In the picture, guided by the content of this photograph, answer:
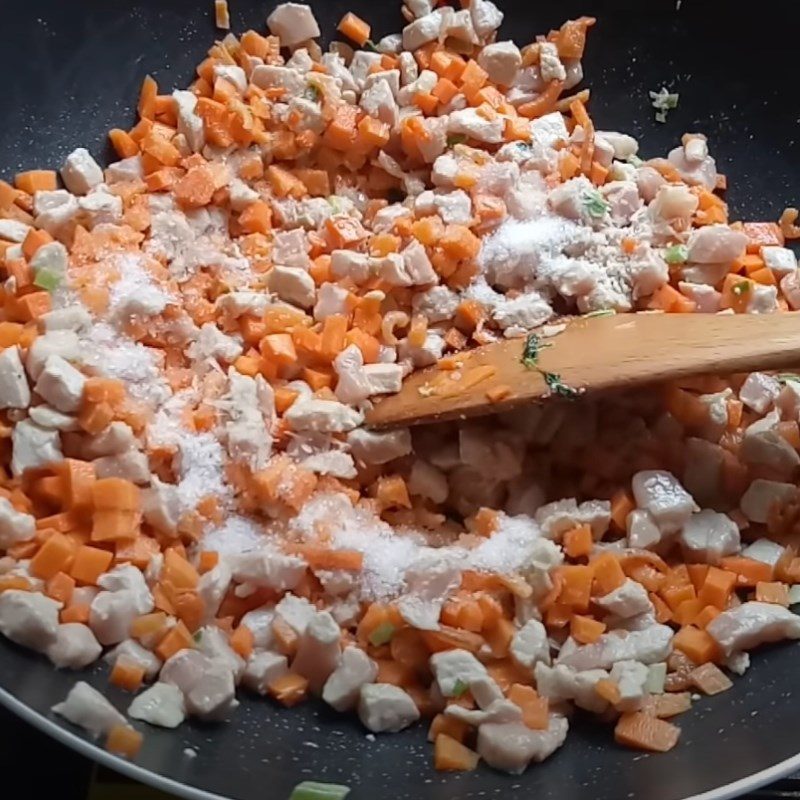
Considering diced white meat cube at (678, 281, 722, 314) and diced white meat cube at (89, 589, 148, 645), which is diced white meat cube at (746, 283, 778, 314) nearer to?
diced white meat cube at (678, 281, 722, 314)

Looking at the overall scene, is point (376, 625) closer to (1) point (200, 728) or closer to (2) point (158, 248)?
(1) point (200, 728)

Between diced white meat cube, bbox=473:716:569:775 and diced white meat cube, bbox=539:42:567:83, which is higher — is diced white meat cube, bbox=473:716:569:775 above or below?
below

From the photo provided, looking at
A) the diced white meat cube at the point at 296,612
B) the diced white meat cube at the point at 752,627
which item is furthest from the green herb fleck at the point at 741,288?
the diced white meat cube at the point at 296,612

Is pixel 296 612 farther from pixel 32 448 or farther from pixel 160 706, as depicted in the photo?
pixel 32 448

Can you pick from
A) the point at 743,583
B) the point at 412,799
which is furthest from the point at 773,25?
the point at 412,799

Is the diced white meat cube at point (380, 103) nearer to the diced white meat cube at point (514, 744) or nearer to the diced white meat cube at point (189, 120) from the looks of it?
the diced white meat cube at point (189, 120)

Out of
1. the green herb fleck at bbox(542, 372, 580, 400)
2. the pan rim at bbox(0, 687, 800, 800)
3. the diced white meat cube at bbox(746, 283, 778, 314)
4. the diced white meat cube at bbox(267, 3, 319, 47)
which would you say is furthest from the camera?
the diced white meat cube at bbox(267, 3, 319, 47)

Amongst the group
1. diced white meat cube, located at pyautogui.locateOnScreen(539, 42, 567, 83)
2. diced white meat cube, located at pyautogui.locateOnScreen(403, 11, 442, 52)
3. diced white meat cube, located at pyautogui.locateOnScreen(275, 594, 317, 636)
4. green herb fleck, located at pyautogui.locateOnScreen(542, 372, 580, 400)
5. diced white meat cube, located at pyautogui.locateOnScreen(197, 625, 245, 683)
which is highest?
diced white meat cube, located at pyautogui.locateOnScreen(403, 11, 442, 52)

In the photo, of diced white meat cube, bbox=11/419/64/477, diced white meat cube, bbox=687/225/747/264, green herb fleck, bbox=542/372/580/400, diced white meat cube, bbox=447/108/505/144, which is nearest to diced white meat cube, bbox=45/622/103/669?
diced white meat cube, bbox=11/419/64/477
